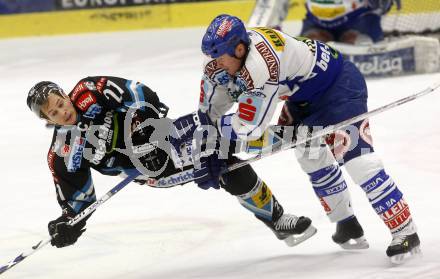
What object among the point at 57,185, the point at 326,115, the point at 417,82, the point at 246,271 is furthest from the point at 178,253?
the point at 417,82

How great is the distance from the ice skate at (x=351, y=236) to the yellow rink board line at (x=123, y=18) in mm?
5091

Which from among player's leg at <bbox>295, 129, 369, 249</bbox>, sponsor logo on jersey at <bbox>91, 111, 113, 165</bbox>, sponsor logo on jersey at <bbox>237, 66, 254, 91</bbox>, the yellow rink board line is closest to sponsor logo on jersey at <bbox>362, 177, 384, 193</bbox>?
player's leg at <bbox>295, 129, 369, 249</bbox>

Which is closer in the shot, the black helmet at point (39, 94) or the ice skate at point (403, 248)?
the black helmet at point (39, 94)

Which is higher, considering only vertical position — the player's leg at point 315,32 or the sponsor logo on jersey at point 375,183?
the sponsor logo on jersey at point 375,183

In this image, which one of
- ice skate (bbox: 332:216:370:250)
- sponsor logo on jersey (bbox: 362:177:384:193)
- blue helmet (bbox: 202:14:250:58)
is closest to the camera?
blue helmet (bbox: 202:14:250:58)

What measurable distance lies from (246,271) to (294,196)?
99 cm

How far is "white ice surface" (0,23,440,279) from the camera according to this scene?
3652 millimetres

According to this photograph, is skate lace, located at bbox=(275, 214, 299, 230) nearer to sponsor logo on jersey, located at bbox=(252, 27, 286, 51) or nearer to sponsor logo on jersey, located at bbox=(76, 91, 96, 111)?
sponsor logo on jersey, located at bbox=(252, 27, 286, 51)

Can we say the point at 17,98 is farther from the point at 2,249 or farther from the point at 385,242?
the point at 385,242

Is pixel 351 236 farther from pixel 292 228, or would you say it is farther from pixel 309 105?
pixel 309 105

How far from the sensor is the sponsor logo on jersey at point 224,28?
3.22m

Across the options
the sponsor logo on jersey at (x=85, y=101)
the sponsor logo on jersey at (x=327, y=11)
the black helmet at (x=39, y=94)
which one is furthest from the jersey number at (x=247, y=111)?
the sponsor logo on jersey at (x=327, y=11)

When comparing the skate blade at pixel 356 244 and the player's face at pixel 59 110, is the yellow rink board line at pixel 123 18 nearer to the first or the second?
the skate blade at pixel 356 244

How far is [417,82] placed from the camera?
21.5 feet
